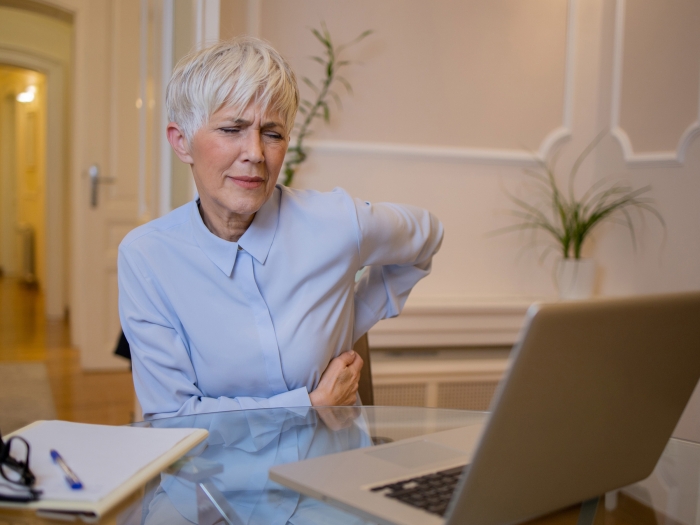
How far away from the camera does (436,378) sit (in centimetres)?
306

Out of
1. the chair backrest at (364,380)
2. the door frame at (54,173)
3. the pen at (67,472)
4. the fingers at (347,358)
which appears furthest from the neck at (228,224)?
the door frame at (54,173)

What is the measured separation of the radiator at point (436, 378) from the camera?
3.01 m

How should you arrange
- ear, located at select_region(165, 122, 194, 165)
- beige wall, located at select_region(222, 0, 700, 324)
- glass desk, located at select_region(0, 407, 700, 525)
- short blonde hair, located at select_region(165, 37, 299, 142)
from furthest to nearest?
beige wall, located at select_region(222, 0, 700, 324) → ear, located at select_region(165, 122, 194, 165) → short blonde hair, located at select_region(165, 37, 299, 142) → glass desk, located at select_region(0, 407, 700, 525)

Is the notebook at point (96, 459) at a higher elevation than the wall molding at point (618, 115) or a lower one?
lower

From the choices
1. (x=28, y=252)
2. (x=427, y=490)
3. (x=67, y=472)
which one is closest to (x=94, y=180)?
(x=67, y=472)

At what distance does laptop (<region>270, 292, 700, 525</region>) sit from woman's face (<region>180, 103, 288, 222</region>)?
0.67m

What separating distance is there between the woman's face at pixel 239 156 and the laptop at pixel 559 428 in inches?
26.2

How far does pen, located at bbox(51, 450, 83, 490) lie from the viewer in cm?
75

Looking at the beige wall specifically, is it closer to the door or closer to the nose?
the nose

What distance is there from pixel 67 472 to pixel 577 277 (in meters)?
2.67

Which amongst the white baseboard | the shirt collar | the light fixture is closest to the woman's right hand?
the shirt collar

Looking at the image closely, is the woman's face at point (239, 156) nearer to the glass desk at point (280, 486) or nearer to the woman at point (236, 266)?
the woman at point (236, 266)

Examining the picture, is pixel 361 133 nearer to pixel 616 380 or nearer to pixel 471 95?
pixel 471 95

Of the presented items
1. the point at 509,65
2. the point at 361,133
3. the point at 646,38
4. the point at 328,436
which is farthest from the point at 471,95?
the point at 328,436
